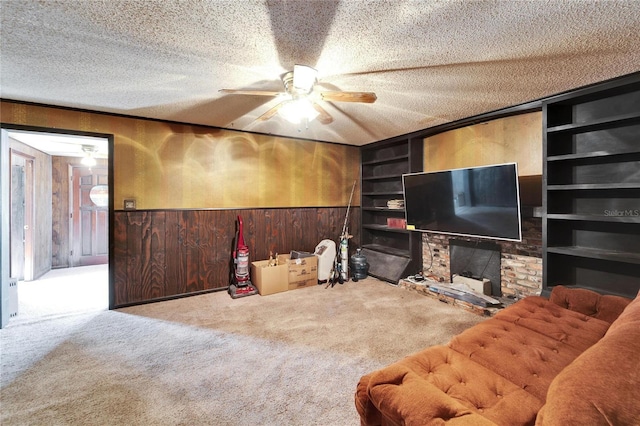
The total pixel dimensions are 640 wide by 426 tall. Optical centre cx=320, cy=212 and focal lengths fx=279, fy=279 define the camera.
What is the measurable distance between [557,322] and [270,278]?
3.01 m

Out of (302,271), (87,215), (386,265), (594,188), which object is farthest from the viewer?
(87,215)

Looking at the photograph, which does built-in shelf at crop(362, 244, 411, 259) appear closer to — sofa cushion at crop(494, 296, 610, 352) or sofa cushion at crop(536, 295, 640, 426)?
sofa cushion at crop(494, 296, 610, 352)

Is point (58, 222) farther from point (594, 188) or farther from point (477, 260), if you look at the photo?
point (594, 188)

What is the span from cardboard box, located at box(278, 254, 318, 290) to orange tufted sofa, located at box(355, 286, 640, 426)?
2.63 m

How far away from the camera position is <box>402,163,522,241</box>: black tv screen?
2930 millimetres

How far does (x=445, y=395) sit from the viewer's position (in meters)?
1.05

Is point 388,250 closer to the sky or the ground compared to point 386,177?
closer to the ground

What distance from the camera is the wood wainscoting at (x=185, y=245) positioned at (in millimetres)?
3432

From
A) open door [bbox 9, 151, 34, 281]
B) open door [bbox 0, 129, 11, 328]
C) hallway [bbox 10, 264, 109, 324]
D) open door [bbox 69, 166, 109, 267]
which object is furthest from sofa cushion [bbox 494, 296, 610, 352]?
open door [bbox 69, 166, 109, 267]

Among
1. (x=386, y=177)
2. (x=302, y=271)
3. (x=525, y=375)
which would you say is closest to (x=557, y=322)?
(x=525, y=375)

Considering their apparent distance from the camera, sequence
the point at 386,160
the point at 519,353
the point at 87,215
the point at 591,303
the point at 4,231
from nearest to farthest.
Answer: the point at 519,353 < the point at 591,303 < the point at 4,231 < the point at 386,160 < the point at 87,215

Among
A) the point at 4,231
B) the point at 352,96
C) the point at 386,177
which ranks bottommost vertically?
the point at 4,231

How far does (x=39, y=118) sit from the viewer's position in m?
3.01

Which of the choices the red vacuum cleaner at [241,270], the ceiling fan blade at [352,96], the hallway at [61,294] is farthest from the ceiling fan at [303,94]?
the hallway at [61,294]
